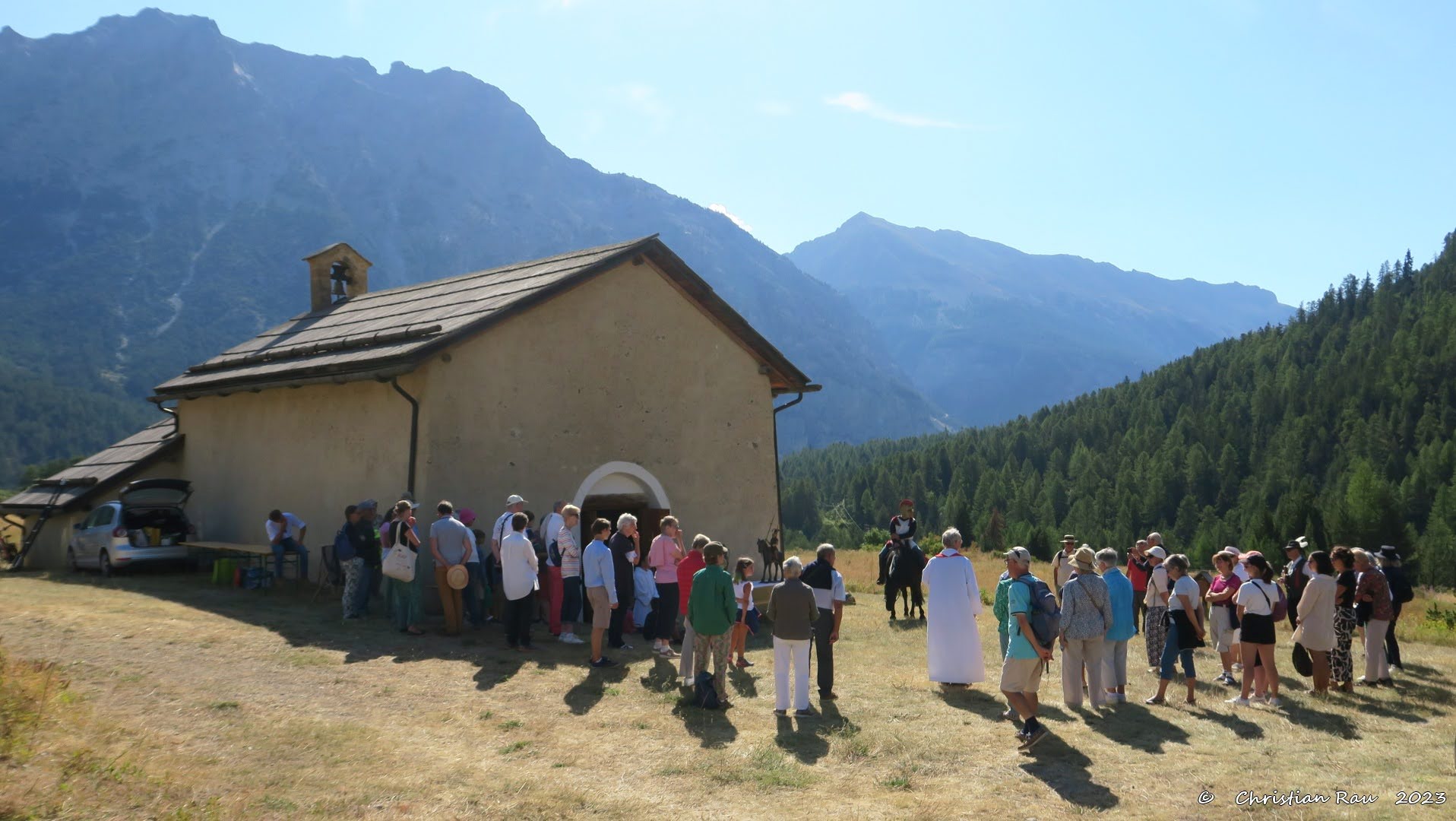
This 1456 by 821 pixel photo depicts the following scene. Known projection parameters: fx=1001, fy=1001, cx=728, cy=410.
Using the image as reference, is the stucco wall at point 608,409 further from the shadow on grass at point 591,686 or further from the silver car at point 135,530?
the silver car at point 135,530

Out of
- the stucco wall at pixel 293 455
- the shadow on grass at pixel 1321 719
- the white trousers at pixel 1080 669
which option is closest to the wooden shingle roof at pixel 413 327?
the stucco wall at pixel 293 455

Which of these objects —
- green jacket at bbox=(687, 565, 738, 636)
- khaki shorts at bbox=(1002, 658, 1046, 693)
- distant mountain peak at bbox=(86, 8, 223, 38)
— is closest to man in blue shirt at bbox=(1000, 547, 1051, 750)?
khaki shorts at bbox=(1002, 658, 1046, 693)

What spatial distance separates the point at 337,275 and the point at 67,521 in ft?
26.2

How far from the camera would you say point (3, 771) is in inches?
246

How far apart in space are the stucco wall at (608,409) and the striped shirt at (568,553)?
2953 millimetres

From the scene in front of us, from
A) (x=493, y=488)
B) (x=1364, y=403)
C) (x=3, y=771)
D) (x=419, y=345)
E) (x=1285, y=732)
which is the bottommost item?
(x=1285, y=732)

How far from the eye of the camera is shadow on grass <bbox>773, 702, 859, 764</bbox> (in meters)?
8.77

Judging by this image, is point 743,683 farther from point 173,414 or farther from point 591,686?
point 173,414

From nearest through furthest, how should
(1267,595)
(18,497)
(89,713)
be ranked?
(89,713) → (1267,595) → (18,497)

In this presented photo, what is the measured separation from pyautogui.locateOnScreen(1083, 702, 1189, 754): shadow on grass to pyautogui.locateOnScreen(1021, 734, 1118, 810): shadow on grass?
Result: 144 mm

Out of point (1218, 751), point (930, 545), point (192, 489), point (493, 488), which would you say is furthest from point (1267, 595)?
point (930, 545)

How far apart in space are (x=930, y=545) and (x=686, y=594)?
24.2 m

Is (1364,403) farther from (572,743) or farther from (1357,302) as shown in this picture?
(572,743)

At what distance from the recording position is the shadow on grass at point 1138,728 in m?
9.06
